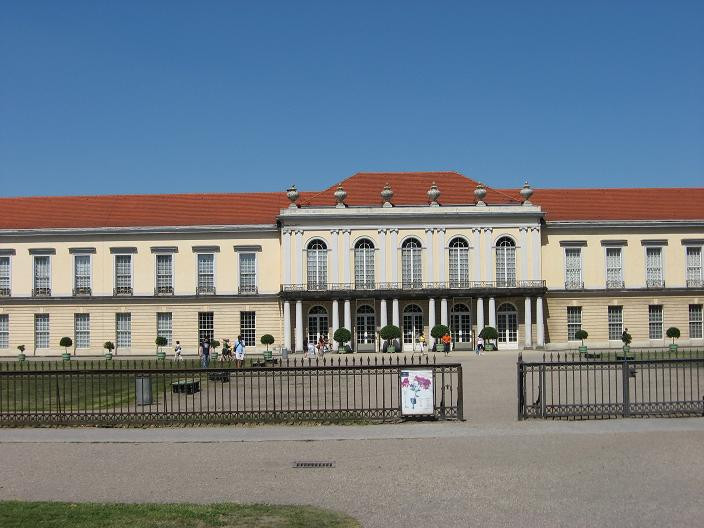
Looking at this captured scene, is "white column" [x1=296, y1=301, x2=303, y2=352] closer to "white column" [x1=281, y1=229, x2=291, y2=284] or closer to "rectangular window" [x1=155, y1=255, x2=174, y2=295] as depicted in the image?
"white column" [x1=281, y1=229, x2=291, y2=284]

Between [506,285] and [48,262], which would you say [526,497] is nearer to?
[506,285]

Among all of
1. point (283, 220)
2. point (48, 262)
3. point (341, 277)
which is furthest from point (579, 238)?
point (48, 262)

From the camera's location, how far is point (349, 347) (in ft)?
154

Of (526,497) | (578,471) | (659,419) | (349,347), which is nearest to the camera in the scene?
(526,497)

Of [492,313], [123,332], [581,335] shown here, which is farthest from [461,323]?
[123,332]

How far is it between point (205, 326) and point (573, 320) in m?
23.2

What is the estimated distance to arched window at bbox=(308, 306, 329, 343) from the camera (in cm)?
4866

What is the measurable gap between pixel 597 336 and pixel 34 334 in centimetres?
3545

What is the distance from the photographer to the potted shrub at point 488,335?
4616cm

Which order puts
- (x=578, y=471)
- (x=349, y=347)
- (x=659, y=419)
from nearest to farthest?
(x=578, y=471), (x=659, y=419), (x=349, y=347)

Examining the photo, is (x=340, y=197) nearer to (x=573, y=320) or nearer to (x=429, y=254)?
(x=429, y=254)

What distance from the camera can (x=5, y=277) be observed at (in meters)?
49.9

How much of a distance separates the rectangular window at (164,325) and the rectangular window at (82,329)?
4476 millimetres

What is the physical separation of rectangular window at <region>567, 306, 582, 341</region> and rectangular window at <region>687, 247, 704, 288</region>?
24.2 feet
